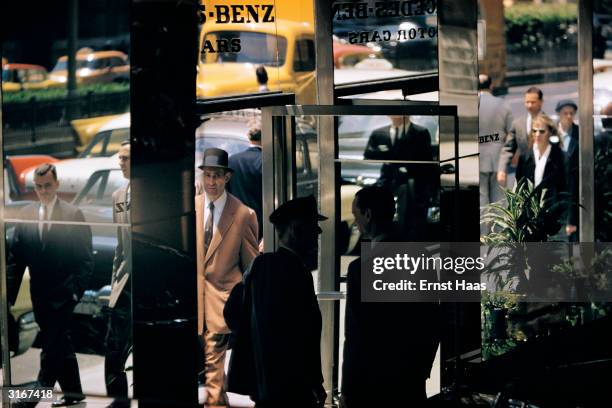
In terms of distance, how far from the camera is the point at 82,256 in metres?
7.70

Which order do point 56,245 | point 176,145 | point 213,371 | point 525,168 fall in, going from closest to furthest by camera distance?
point 176,145
point 213,371
point 56,245
point 525,168

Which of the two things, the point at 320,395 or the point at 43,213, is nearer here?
the point at 320,395

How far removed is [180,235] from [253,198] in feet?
2.66

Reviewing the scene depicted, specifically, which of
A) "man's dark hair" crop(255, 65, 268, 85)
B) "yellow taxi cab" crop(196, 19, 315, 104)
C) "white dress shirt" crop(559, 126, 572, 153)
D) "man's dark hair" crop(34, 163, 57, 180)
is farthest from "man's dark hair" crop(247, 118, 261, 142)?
"white dress shirt" crop(559, 126, 572, 153)

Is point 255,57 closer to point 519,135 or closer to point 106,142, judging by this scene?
point 106,142

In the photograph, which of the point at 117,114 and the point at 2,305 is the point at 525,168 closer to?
the point at 117,114

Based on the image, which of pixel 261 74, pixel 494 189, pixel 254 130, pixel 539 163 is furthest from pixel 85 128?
pixel 539 163

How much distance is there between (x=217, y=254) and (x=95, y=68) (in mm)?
1478

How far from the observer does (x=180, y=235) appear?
22.1 ft

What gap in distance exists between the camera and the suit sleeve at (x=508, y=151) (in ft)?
33.7

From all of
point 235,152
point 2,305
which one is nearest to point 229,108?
point 235,152

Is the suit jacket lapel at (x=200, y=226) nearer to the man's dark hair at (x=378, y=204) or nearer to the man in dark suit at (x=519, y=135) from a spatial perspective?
the man's dark hair at (x=378, y=204)

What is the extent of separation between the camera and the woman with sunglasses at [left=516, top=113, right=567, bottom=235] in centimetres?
1012

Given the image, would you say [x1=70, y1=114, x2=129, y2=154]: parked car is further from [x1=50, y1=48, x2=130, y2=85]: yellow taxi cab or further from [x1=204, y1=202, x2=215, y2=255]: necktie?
[x1=204, y1=202, x2=215, y2=255]: necktie
